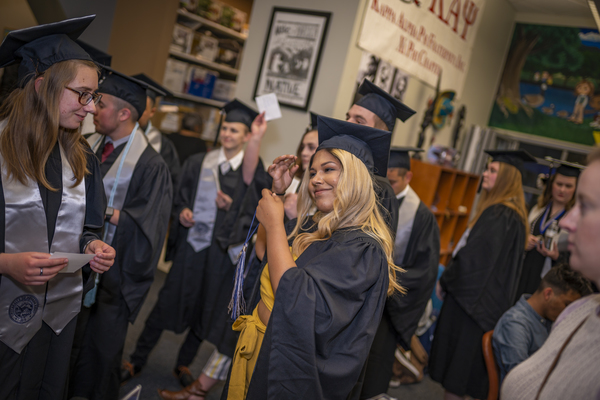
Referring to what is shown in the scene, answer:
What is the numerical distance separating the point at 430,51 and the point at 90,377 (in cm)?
419

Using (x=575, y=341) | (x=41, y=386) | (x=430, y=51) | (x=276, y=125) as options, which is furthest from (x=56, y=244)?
(x=430, y=51)

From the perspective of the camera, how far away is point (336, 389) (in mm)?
1569

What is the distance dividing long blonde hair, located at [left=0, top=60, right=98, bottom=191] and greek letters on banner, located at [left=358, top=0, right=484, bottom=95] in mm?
2715

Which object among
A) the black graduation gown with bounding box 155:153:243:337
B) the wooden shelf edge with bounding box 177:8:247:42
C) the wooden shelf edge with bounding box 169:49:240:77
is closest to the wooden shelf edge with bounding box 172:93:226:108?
the wooden shelf edge with bounding box 169:49:240:77

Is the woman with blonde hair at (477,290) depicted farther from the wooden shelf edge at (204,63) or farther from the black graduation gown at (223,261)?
the wooden shelf edge at (204,63)

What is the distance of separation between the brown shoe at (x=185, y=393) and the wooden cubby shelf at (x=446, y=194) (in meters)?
2.90

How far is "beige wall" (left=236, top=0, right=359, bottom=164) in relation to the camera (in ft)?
12.5

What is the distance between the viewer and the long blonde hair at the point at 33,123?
1.62m

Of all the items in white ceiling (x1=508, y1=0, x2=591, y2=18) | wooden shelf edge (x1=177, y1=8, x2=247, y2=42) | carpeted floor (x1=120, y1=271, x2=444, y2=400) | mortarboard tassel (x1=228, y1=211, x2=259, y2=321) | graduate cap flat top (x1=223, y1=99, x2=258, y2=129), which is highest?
white ceiling (x1=508, y1=0, x2=591, y2=18)

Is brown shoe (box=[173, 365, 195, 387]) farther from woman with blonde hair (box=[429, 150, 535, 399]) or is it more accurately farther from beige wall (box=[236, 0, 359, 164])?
beige wall (box=[236, 0, 359, 164])

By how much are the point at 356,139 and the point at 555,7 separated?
6108 mm

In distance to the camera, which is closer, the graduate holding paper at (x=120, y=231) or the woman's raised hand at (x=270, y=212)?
the woman's raised hand at (x=270, y=212)

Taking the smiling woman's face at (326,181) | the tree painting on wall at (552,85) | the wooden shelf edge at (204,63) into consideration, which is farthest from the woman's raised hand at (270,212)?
the tree painting on wall at (552,85)

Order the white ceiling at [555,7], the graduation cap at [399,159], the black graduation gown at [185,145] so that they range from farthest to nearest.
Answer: the white ceiling at [555,7]
the black graduation gown at [185,145]
the graduation cap at [399,159]
